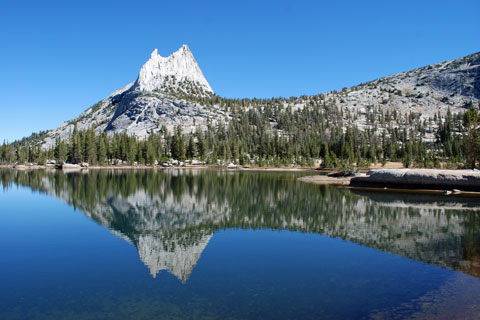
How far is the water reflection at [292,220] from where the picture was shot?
702 inches

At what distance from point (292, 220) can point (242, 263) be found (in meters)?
12.3

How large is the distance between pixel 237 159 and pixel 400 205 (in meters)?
134

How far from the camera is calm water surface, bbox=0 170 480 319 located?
11.3 m

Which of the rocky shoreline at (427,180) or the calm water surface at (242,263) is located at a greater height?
the rocky shoreline at (427,180)

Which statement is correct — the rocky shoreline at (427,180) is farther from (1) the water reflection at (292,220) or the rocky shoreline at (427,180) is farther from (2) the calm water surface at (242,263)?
(2) the calm water surface at (242,263)

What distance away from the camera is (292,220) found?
28.1 meters

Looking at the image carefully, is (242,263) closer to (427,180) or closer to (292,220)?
(292,220)

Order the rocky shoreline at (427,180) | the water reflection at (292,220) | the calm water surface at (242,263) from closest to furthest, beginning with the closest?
the calm water surface at (242,263) < the water reflection at (292,220) < the rocky shoreline at (427,180)

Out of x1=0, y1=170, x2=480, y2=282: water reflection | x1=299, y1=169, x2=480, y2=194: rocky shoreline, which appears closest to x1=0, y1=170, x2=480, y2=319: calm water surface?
x1=0, y1=170, x2=480, y2=282: water reflection

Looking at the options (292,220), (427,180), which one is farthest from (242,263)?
(427,180)

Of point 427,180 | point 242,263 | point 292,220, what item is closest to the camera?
point 242,263

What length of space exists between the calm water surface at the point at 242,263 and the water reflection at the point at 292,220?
4.6 inches

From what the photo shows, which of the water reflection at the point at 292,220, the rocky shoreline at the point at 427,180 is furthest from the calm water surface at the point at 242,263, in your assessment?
the rocky shoreline at the point at 427,180

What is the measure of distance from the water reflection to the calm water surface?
0.38 feet
